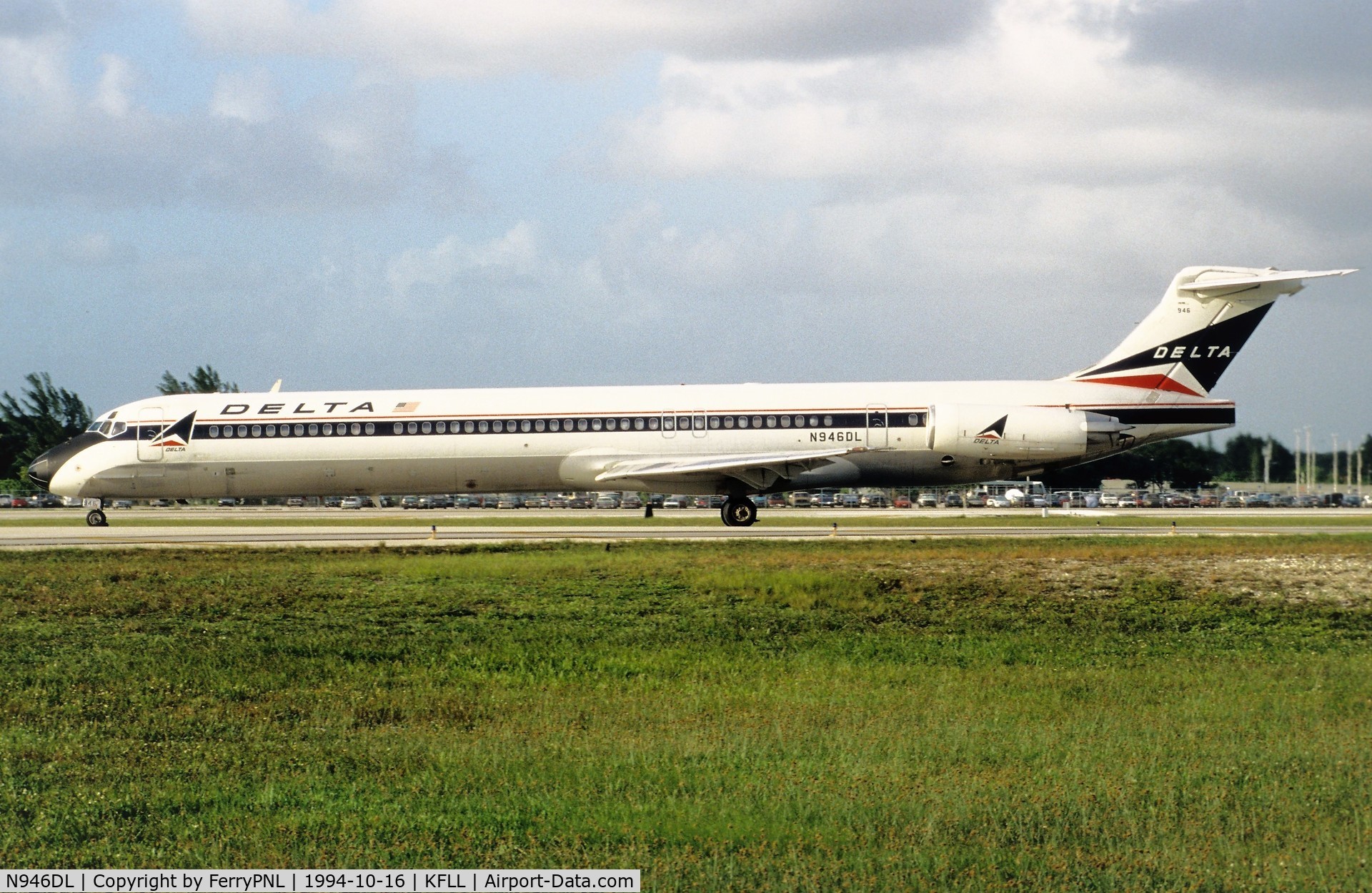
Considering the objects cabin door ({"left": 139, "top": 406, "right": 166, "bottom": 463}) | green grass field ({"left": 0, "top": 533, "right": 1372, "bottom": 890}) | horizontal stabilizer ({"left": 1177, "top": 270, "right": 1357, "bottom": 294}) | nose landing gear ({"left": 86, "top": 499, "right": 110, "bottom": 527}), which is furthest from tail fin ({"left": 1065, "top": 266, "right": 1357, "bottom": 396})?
nose landing gear ({"left": 86, "top": 499, "right": 110, "bottom": 527})

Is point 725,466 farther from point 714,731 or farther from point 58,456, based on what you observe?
point 714,731

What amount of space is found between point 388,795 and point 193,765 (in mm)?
1780

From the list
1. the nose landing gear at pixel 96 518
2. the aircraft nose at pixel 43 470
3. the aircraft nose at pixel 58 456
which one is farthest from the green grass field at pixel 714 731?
the nose landing gear at pixel 96 518

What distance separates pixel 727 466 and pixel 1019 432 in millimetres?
8363

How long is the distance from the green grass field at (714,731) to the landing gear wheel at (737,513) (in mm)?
17365

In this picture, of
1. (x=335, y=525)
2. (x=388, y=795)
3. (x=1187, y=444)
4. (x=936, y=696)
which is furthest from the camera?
(x=1187, y=444)

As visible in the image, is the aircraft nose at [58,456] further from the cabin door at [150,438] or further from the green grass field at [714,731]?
the green grass field at [714,731]

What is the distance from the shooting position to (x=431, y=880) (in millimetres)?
7348

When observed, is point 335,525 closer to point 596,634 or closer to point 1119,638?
point 596,634

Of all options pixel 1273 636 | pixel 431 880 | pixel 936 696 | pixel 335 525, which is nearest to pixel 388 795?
pixel 431 880
